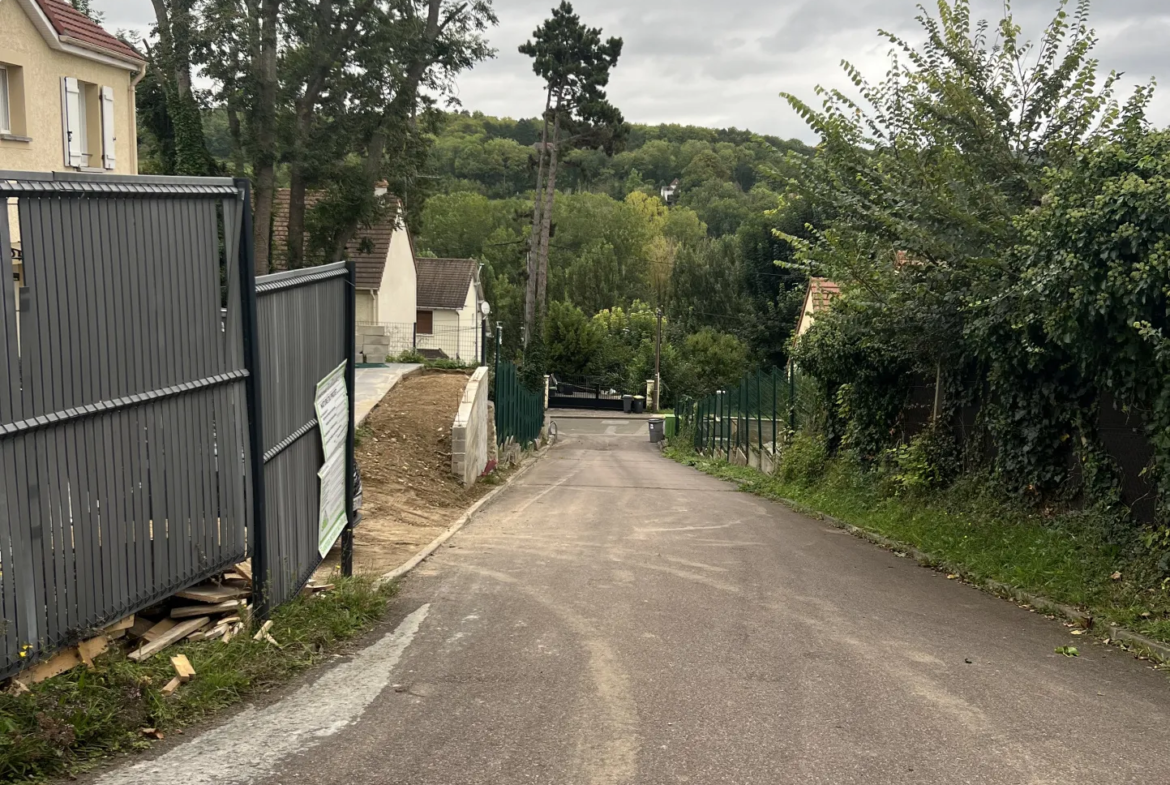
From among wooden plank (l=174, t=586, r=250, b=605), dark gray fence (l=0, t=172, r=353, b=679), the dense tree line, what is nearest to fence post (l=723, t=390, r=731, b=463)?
the dense tree line

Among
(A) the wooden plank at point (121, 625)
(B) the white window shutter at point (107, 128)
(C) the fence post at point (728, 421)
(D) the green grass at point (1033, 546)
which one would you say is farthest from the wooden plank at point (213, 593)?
(C) the fence post at point (728, 421)

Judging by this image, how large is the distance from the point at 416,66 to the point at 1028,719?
25.5m

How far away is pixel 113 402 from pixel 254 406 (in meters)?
1.29

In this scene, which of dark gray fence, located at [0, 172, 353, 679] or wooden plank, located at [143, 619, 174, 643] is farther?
wooden plank, located at [143, 619, 174, 643]

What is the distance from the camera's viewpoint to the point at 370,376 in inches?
939

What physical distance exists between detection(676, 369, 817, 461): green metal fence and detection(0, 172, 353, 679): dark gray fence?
50.0 ft

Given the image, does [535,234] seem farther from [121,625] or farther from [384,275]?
[121,625]

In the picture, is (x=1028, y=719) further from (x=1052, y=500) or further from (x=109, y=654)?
(x=1052, y=500)

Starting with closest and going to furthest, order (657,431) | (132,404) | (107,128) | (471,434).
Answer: (132,404) < (471,434) < (107,128) < (657,431)

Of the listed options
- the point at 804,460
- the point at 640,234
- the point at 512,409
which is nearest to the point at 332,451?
the point at 804,460

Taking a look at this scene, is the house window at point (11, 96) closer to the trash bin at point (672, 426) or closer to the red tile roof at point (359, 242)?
the red tile roof at point (359, 242)

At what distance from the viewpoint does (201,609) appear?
5.85m

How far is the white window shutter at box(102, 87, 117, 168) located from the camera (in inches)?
733

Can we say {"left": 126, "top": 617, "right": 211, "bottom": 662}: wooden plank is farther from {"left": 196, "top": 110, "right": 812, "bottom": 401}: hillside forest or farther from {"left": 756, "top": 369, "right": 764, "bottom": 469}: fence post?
{"left": 196, "top": 110, "right": 812, "bottom": 401}: hillside forest
